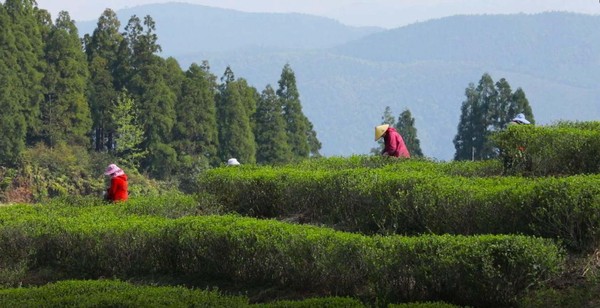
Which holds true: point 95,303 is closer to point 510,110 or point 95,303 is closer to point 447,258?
point 447,258

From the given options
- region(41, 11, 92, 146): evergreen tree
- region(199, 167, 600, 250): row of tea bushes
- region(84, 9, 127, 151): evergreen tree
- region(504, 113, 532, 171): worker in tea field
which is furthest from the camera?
region(84, 9, 127, 151): evergreen tree

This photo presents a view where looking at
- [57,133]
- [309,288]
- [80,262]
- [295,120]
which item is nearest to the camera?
[309,288]

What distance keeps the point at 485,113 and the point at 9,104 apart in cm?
1867

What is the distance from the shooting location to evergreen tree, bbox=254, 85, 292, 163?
42469 millimetres

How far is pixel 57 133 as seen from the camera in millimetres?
37594

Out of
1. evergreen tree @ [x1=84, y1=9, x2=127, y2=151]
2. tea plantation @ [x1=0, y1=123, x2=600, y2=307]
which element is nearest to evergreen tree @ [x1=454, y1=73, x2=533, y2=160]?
evergreen tree @ [x1=84, y1=9, x2=127, y2=151]

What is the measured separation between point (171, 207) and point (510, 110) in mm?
31392

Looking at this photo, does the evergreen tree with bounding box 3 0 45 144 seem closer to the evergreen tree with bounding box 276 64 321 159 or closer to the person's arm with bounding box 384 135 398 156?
the evergreen tree with bounding box 276 64 321 159

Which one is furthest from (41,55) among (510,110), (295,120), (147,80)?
(510,110)

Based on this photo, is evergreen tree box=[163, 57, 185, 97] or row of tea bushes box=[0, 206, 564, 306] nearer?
row of tea bushes box=[0, 206, 564, 306]

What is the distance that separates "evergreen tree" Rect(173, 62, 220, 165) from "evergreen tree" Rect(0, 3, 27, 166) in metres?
6.69

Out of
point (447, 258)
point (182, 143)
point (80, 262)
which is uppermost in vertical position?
point (447, 258)

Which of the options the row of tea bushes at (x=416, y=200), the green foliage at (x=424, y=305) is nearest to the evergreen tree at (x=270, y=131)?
the row of tea bushes at (x=416, y=200)

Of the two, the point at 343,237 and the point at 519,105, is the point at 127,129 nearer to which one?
the point at 519,105
